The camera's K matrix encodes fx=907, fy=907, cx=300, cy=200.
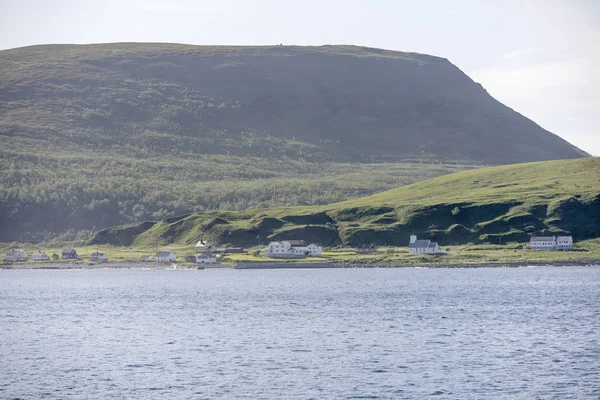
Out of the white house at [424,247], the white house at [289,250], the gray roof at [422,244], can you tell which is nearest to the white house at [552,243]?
the white house at [424,247]

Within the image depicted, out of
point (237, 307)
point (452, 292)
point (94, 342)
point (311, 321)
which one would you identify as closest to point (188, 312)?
A: point (237, 307)

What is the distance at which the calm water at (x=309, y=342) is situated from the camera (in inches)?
2191

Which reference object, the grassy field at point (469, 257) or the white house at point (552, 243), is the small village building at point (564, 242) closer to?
the white house at point (552, 243)

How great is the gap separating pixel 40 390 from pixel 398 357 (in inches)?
994

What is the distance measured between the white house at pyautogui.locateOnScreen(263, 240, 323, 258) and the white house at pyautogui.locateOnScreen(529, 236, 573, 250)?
4609 cm

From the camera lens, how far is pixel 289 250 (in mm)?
198000

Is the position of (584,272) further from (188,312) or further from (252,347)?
(252,347)

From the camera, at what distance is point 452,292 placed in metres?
121

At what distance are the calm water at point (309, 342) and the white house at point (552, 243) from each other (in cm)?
5219

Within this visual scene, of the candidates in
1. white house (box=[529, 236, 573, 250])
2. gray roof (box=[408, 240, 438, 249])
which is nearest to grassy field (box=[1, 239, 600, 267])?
white house (box=[529, 236, 573, 250])

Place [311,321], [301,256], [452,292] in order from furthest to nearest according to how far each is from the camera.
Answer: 1. [301,256]
2. [452,292]
3. [311,321]

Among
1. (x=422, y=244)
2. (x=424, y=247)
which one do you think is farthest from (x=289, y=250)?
(x=424, y=247)

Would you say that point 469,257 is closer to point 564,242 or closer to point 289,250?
point 564,242

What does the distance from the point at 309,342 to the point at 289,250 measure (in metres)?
123
